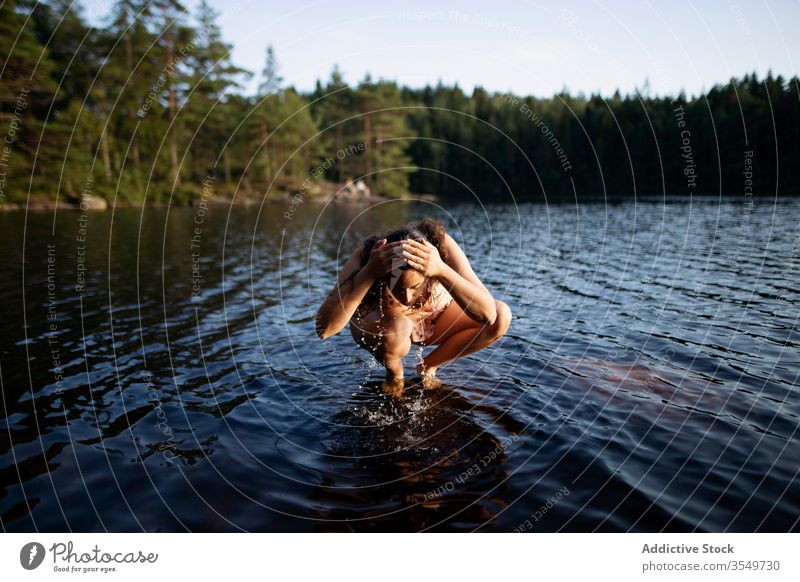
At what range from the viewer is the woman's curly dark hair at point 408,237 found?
4652 millimetres

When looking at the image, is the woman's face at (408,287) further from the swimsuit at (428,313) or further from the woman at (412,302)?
the swimsuit at (428,313)

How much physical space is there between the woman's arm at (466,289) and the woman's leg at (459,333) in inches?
10.8

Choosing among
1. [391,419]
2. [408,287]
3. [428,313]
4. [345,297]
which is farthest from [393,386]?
[345,297]

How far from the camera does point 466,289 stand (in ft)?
15.5

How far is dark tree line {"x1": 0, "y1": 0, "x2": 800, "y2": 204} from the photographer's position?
120 feet

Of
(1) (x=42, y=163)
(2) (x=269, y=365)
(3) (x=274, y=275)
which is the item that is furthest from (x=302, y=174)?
(2) (x=269, y=365)

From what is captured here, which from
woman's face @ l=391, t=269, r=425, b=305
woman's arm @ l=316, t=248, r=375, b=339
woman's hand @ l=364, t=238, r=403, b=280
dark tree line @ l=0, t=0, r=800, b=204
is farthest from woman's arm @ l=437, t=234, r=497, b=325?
dark tree line @ l=0, t=0, r=800, b=204

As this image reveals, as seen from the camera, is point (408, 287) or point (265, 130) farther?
point (265, 130)

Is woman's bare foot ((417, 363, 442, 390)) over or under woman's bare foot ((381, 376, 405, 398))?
over

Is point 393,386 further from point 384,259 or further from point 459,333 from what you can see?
point 384,259

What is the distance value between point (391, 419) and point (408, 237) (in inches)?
79.4

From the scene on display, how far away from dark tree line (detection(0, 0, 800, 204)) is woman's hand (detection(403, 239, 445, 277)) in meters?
14.0

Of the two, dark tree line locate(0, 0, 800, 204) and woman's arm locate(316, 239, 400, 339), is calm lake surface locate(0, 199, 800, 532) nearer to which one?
woman's arm locate(316, 239, 400, 339)
